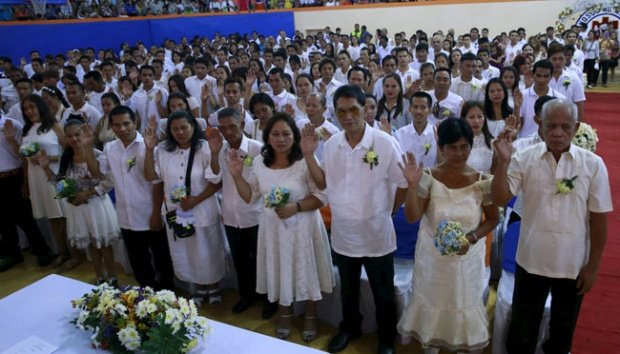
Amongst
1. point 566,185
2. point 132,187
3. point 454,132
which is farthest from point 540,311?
point 132,187

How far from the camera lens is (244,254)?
11.6 ft

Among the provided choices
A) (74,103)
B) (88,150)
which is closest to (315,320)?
(88,150)

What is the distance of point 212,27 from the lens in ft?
53.3

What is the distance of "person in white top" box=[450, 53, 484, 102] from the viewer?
5.40 m

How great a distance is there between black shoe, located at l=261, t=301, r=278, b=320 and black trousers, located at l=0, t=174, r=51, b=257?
2.59 metres

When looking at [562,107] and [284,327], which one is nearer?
[562,107]

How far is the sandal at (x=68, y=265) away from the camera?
463cm

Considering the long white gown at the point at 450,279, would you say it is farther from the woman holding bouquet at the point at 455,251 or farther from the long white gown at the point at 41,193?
the long white gown at the point at 41,193

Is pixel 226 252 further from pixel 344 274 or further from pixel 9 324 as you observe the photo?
pixel 9 324

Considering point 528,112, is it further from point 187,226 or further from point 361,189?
point 187,226

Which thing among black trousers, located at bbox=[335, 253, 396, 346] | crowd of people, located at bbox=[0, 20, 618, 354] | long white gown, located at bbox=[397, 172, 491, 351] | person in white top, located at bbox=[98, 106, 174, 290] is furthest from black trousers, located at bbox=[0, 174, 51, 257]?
long white gown, located at bbox=[397, 172, 491, 351]

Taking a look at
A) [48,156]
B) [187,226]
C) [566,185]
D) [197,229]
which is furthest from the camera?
[48,156]

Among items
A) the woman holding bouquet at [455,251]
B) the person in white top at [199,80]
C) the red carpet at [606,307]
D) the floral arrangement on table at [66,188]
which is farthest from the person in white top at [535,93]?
the person in white top at [199,80]

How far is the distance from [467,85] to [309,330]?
11.6ft
